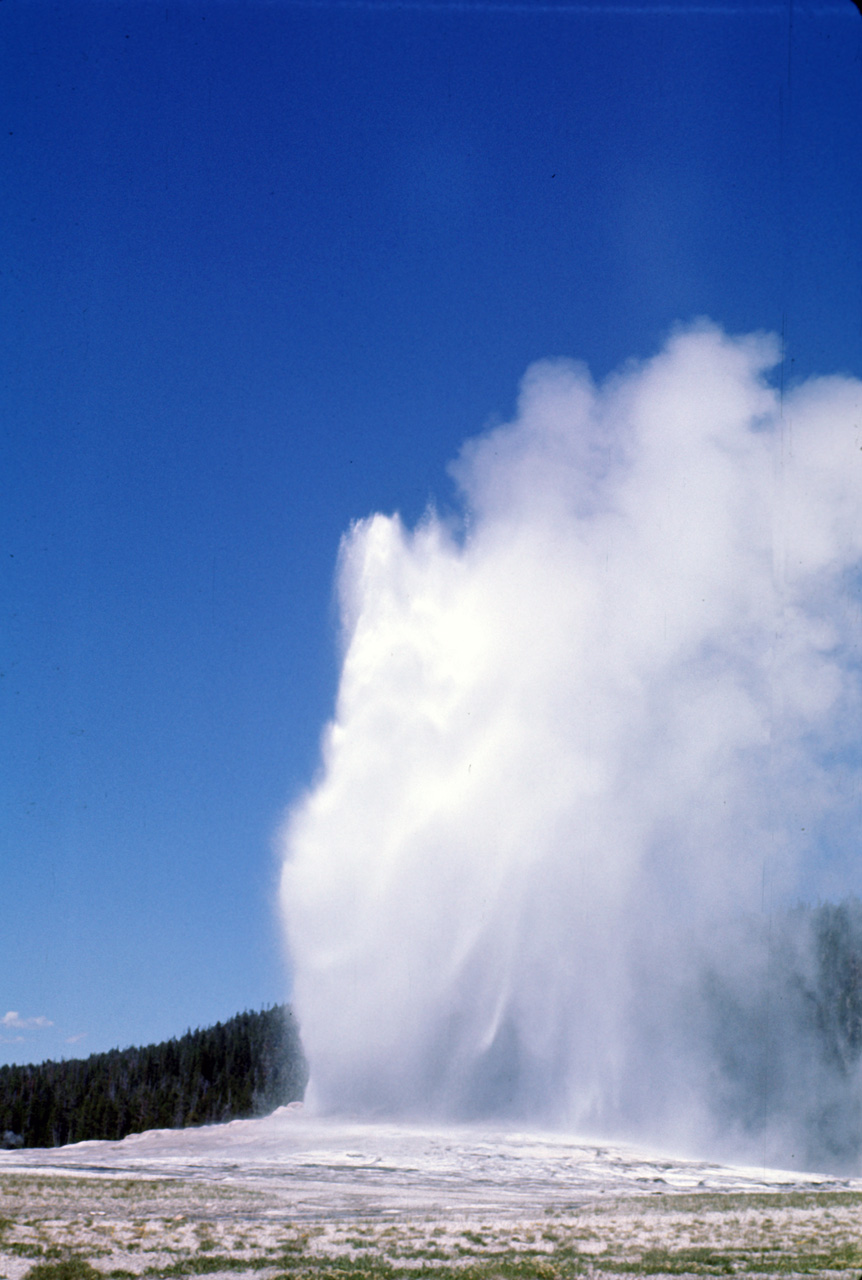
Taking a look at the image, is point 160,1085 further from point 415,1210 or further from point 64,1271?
point 64,1271

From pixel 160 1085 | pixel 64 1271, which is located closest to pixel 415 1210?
pixel 64 1271

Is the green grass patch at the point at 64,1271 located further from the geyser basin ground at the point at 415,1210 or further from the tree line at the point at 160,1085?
the tree line at the point at 160,1085

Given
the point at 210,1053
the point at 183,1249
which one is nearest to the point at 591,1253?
the point at 183,1249

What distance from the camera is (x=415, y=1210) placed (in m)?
33.4

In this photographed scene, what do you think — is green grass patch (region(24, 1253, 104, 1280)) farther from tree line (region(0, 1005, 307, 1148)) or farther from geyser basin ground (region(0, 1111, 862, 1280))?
tree line (region(0, 1005, 307, 1148))

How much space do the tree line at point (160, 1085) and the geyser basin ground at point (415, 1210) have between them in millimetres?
50350

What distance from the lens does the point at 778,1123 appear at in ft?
298

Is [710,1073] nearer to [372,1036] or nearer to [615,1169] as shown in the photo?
[372,1036]

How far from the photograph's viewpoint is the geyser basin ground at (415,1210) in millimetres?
21828

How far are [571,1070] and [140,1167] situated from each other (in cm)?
3869

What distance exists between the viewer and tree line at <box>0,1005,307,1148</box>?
108562 millimetres

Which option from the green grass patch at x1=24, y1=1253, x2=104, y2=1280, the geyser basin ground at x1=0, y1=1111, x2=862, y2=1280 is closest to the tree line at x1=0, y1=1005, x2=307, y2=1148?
the geyser basin ground at x1=0, y1=1111, x2=862, y2=1280

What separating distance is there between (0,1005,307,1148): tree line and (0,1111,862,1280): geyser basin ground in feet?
165

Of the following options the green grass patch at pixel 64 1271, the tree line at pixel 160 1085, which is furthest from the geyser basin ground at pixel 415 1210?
the tree line at pixel 160 1085
